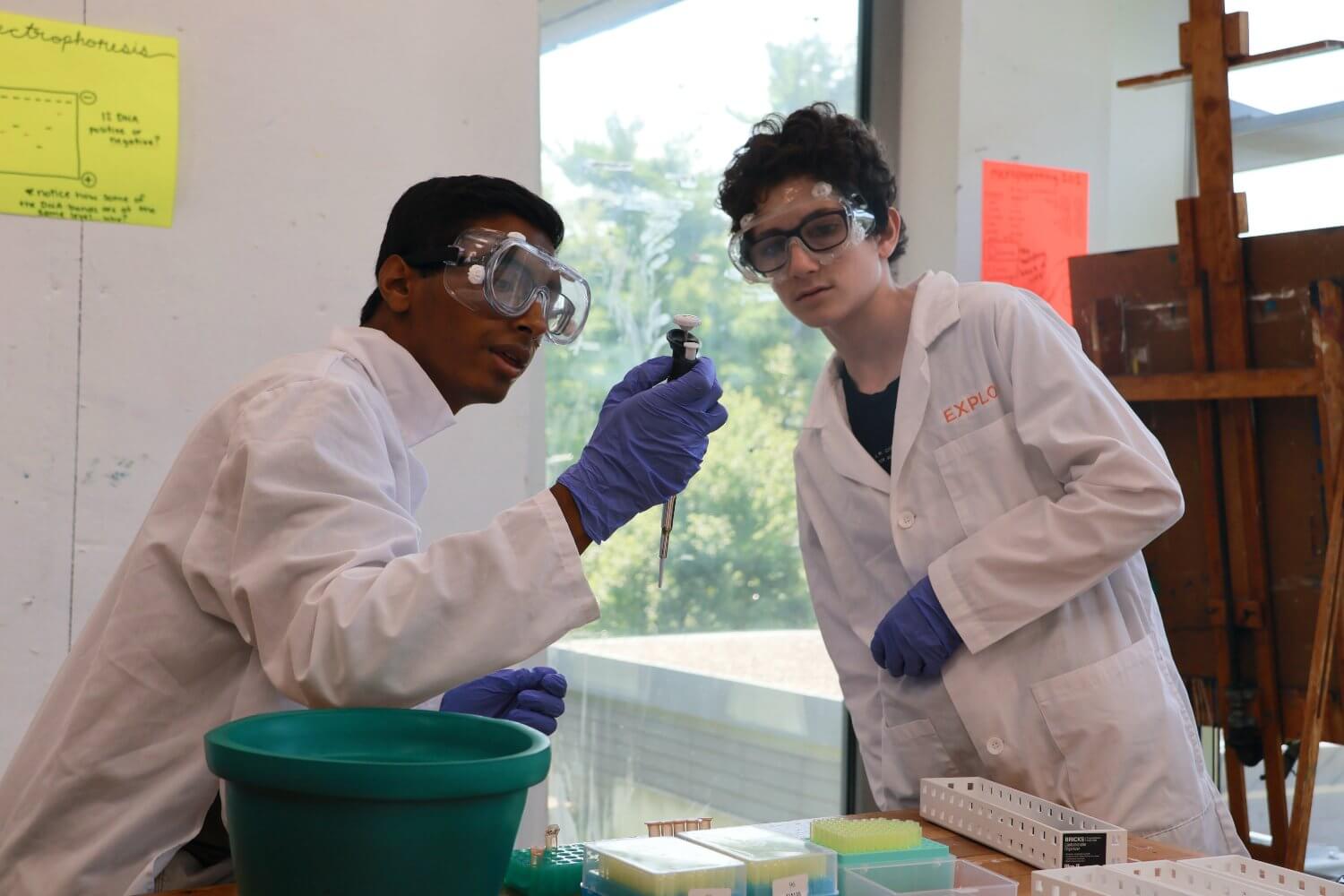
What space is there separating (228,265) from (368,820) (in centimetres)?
147

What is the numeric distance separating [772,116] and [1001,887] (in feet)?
5.01

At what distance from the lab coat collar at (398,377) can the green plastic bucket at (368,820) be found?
601mm

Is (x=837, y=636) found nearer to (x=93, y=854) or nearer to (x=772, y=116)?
(x=772, y=116)

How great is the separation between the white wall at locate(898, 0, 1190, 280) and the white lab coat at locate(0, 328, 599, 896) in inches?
74.8

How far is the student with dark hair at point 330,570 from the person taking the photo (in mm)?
1134

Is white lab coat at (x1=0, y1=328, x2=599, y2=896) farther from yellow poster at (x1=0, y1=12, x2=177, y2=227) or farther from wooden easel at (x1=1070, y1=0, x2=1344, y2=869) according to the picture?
wooden easel at (x1=1070, y1=0, x2=1344, y2=869)

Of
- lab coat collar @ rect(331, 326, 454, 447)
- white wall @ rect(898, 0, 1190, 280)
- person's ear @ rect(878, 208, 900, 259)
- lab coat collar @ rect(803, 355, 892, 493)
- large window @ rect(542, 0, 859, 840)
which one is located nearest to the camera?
lab coat collar @ rect(331, 326, 454, 447)

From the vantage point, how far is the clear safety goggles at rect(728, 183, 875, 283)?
6.65 feet

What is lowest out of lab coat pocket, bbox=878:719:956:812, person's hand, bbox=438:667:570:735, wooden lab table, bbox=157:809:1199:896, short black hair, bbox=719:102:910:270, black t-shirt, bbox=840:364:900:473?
lab coat pocket, bbox=878:719:956:812

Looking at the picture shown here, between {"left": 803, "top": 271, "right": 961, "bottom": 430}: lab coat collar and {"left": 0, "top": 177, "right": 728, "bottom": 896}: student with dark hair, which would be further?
{"left": 803, "top": 271, "right": 961, "bottom": 430}: lab coat collar

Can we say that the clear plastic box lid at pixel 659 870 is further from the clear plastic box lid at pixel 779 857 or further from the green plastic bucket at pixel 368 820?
the green plastic bucket at pixel 368 820

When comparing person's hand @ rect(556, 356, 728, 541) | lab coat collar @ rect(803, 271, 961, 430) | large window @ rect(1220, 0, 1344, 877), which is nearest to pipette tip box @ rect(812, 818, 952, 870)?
person's hand @ rect(556, 356, 728, 541)

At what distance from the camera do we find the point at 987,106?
2.91 meters

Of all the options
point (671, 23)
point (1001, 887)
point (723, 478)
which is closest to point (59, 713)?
point (1001, 887)
